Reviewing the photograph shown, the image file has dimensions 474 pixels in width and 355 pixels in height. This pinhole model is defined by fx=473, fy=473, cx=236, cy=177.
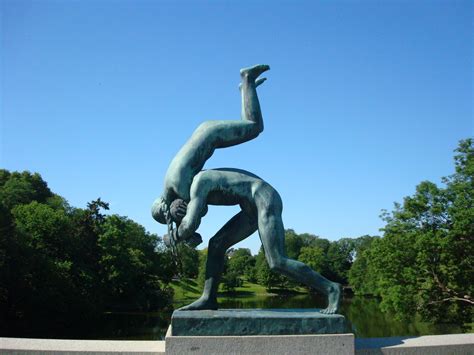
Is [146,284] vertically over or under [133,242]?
under

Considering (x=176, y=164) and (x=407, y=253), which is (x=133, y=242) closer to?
(x=407, y=253)

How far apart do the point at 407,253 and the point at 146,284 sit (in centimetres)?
2532

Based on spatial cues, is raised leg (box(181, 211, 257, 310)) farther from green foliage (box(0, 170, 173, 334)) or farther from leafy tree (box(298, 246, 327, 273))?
leafy tree (box(298, 246, 327, 273))

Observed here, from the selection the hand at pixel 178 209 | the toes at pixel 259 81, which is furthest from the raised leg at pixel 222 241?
the toes at pixel 259 81

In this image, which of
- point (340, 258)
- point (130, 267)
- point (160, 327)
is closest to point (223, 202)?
point (160, 327)

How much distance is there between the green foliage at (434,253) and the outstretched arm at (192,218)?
1568 centimetres

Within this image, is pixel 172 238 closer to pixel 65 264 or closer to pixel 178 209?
pixel 178 209

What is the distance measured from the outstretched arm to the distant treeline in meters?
0.74

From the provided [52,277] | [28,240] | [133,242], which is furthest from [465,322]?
[133,242]

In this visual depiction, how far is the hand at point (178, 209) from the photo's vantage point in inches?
221

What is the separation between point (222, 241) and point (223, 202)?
1.89ft

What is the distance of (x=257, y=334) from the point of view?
523cm

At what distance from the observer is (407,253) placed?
19.9 m

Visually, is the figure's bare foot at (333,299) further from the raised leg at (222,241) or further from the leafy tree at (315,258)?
the leafy tree at (315,258)
